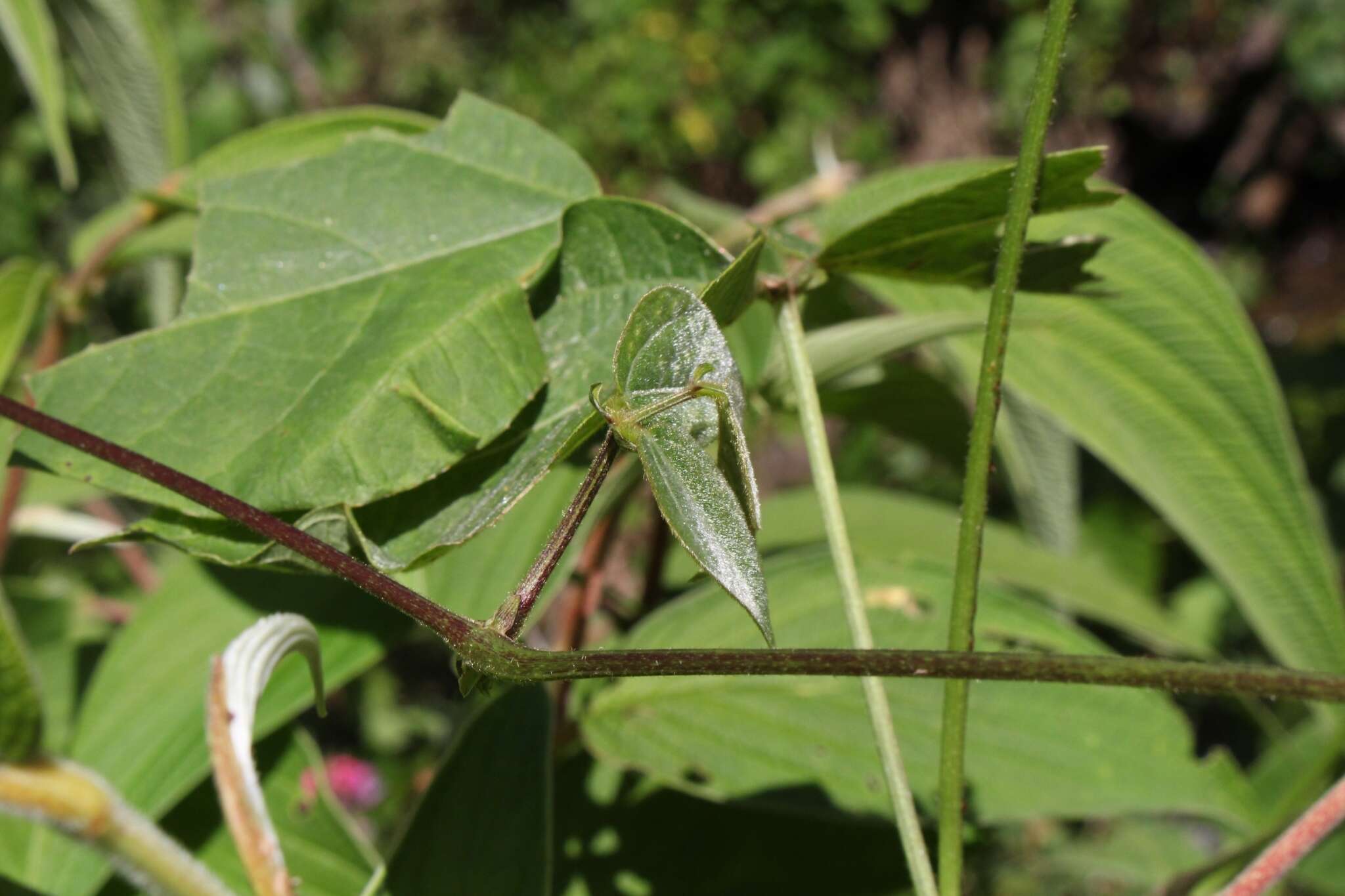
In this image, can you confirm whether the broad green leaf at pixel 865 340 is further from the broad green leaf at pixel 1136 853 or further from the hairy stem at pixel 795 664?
the broad green leaf at pixel 1136 853

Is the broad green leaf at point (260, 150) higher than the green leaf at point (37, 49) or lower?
lower

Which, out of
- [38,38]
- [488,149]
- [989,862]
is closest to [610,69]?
[989,862]

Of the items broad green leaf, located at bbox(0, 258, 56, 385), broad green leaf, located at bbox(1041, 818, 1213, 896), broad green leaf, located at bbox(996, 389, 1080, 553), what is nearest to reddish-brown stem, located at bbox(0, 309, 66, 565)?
broad green leaf, located at bbox(0, 258, 56, 385)

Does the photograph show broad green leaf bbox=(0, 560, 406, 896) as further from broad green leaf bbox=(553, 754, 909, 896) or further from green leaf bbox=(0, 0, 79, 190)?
green leaf bbox=(0, 0, 79, 190)

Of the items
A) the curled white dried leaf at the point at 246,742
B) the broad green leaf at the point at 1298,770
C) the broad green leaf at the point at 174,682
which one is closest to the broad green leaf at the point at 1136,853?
the broad green leaf at the point at 1298,770

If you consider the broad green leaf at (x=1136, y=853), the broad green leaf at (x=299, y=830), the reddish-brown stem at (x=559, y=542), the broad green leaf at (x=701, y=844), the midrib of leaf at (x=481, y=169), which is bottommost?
the broad green leaf at (x=1136, y=853)

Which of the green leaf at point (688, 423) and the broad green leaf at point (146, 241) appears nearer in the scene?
the green leaf at point (688, 423)
